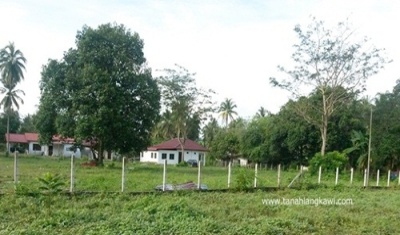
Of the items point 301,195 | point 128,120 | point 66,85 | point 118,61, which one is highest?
point 118,61

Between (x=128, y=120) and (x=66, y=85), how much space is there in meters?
4.46

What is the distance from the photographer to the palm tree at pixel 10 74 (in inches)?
1734

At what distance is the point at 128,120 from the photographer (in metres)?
26.0

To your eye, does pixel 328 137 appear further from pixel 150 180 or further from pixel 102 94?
pixel 150 180

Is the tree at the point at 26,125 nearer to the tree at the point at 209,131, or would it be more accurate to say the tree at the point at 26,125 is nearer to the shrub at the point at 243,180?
the tree at the point at 209,131

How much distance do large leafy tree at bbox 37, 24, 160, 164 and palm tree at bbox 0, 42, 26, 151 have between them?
61.5ft

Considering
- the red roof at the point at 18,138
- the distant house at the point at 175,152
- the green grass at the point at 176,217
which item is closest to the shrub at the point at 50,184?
the green grass at the point at 176,217

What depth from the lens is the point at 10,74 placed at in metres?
44.2

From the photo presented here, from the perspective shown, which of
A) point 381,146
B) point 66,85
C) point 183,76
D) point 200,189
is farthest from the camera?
point 183,76

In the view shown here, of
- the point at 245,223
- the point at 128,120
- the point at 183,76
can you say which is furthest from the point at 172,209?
the point at 183,76

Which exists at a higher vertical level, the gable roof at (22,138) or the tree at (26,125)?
the tree at (26,125)

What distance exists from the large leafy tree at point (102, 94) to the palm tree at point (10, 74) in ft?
61.5

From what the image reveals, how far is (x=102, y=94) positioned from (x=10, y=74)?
2432cm

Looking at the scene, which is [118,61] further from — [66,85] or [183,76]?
[183,76]
